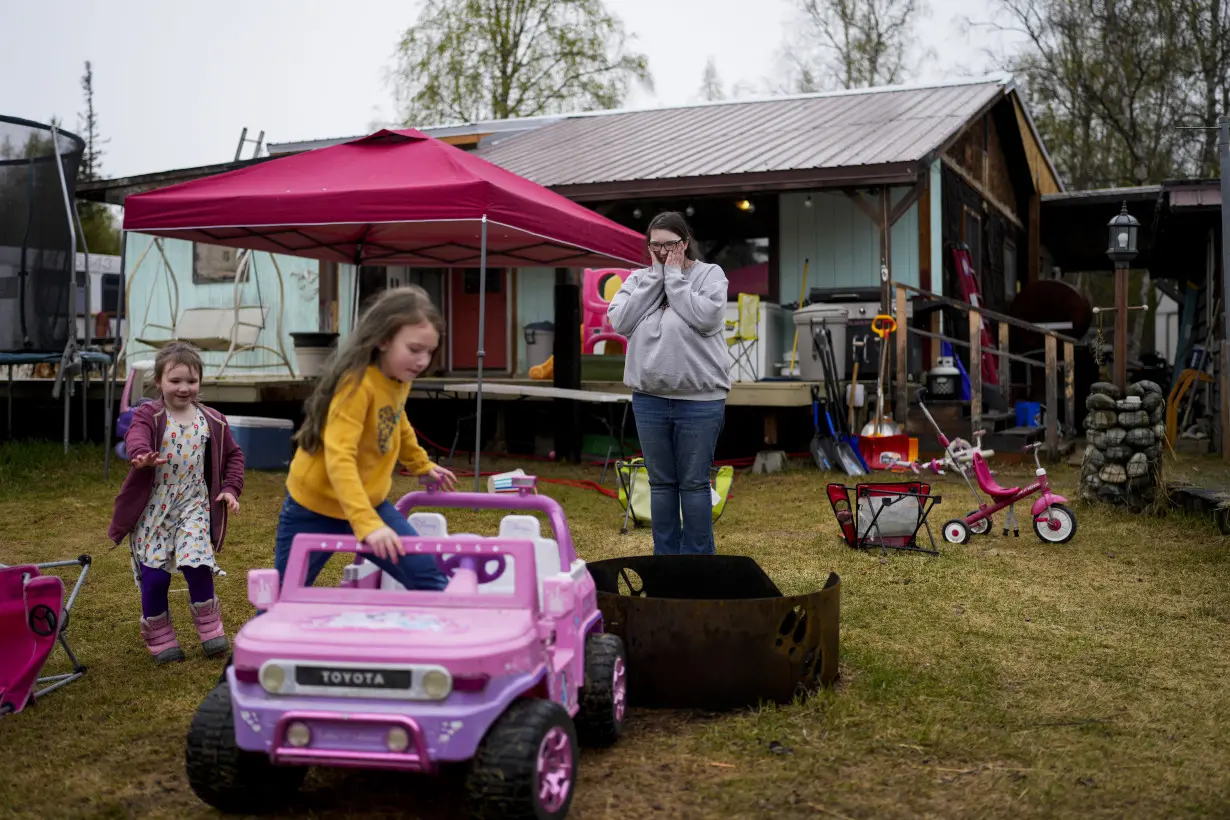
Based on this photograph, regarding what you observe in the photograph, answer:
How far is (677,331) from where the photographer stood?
4492 mm

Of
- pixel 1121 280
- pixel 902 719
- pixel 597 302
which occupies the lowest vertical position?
pixel 902 719

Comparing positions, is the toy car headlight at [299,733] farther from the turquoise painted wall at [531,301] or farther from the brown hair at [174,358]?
the turquoise painted wall at [531,301]

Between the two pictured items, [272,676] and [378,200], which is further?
[378,200]

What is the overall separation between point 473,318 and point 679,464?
947 cm

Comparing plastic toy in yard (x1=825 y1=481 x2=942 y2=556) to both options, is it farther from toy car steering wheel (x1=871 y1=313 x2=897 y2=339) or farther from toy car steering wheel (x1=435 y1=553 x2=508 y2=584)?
toy car steering wheel (x1=871 y1=313 x2=897 y2=339)

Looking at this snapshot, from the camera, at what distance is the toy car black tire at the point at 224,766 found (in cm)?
256

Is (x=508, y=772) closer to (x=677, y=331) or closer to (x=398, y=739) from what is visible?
(x=398, y=739)

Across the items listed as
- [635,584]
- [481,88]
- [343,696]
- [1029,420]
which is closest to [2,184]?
[635,584]

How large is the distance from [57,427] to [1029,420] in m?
10.8

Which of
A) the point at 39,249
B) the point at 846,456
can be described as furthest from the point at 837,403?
the point at 39,249

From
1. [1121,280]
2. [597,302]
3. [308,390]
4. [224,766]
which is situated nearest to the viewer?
[224,766]

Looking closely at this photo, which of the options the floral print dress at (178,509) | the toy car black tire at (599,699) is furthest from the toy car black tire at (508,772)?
the floral print dress at (178,509)

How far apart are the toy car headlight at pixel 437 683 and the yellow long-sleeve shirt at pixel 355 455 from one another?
0.46 m

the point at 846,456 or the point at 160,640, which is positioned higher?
the point at 846,456
